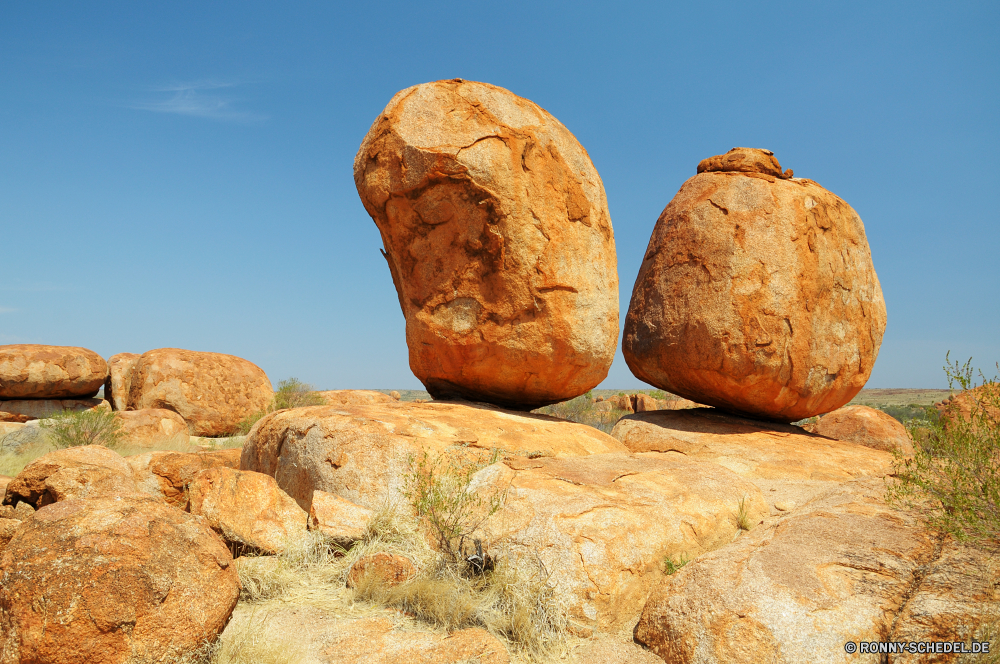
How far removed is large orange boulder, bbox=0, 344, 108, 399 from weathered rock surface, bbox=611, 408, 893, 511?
11.9 m

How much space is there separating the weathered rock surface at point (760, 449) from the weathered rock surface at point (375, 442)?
4.36 feet

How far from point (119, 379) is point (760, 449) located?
473 inches

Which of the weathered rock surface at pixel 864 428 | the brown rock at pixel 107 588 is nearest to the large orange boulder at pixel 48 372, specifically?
the brown rock at pixel 107 588

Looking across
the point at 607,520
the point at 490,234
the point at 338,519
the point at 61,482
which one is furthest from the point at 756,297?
the point at 61,482

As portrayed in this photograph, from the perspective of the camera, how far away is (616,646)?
130 inches

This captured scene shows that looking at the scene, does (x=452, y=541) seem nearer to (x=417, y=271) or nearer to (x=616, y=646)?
(x=616, y=646)

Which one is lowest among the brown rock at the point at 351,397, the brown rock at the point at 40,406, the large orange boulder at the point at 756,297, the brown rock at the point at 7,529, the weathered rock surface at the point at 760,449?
the brown rock at the point at 40,406

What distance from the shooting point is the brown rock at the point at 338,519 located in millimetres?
4004

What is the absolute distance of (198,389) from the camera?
1189 centimetres

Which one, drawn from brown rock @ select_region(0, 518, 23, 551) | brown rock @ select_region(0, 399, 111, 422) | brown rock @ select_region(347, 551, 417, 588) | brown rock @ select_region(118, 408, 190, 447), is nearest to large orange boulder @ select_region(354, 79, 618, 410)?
brown rock @ select_region(347, 551, 417, 588)

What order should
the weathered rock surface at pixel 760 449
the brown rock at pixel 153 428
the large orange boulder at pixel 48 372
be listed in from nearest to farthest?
the weathered rock surface at pixel 760 449, the brown rock at pixel 153 428, the large orange boulder at pixel 48 372

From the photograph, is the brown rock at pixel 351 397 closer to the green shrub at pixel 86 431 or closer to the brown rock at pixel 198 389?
the brown rock at pixel 198 389

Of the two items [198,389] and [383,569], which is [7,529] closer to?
[383,569]

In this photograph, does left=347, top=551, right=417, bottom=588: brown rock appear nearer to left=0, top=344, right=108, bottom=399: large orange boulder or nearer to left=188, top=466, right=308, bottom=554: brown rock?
left=188, top=466, right=308, bottom=554: brown rock
